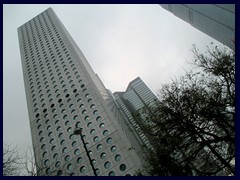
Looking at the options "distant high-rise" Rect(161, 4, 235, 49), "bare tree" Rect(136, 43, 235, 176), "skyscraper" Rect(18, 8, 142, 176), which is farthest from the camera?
"distant high-rise" Rect(161, 4, 235, 49)

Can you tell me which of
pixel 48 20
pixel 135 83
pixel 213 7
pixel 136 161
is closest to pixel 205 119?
pixel 136 161

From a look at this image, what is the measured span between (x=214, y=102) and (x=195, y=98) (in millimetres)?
960

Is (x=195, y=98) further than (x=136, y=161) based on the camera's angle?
No

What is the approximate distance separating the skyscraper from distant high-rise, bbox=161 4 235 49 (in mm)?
50111

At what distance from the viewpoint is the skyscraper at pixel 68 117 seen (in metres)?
35.2

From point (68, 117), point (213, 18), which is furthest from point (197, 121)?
point (213, 18)

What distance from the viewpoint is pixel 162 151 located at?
1236 centimetres

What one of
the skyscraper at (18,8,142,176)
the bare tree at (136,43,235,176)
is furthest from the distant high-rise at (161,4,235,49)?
the bare tree at (136,43,235,176)

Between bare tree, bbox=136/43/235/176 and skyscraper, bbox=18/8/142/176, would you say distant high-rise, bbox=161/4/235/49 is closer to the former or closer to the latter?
skyscraper, bbox=18/8/142/176

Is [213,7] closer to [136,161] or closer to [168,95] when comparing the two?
[136,161]

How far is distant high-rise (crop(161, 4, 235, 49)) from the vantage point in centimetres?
8081

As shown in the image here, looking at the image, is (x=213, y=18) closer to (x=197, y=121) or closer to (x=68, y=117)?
(x=68, y=117)

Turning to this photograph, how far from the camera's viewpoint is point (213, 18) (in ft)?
301

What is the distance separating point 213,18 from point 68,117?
236 ft
